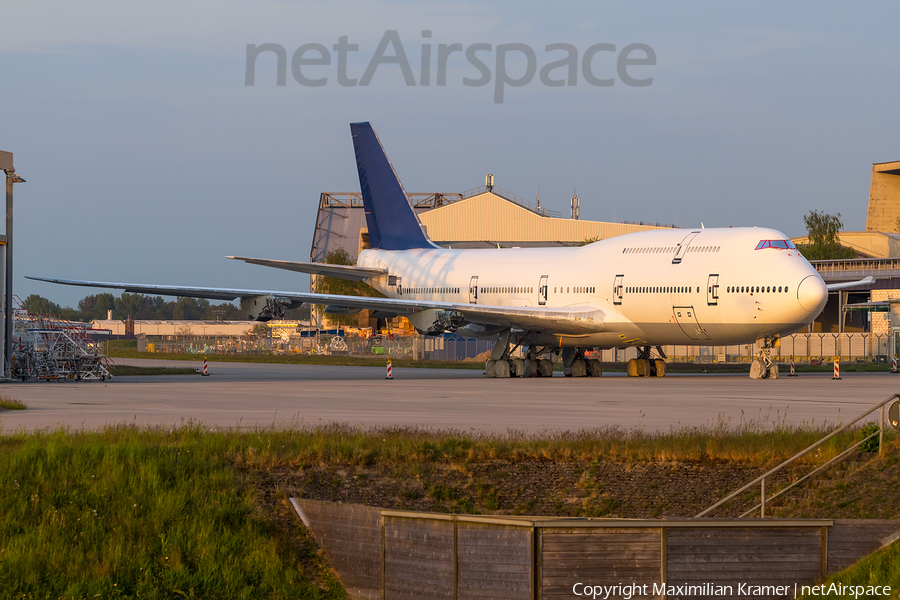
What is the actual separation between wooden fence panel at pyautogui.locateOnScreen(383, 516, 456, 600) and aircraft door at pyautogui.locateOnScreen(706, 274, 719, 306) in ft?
83.0

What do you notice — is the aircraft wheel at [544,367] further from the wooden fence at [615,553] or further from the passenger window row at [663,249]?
the wooden fence at [615,553]

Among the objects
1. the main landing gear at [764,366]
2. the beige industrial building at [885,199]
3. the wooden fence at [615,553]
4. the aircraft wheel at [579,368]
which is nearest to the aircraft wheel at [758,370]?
the main landing gear at [764,366]

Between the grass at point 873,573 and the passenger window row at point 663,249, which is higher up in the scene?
the passenger window row at point 663,249

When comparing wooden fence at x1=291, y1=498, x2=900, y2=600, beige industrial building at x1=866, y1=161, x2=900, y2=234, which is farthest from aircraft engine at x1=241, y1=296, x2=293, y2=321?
beige industrial building at x1=866, y1=161, x2=900, y2=234

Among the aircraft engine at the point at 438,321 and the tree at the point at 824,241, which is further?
the tree at the point at 824,241

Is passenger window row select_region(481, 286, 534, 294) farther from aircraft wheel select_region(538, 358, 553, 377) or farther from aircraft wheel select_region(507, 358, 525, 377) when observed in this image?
aircraft wheel select_region(538, 358, 553, 377)

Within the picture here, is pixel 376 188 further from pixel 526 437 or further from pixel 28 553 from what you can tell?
pixel 28 553

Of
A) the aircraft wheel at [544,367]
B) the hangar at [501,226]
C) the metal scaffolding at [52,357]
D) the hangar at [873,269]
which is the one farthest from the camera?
the hangar at [501,226]

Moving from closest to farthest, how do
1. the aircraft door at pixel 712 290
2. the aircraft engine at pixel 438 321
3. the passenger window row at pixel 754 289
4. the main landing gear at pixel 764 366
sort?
the passenger window row at pixel 754 289 < the aircraft door at pixel 712 290 < the main landing gear at pixel 764 366 < the aircraft engine at pixel 438 321

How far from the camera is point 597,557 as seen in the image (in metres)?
9.80

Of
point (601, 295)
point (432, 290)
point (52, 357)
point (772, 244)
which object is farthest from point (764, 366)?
point (52, 357)

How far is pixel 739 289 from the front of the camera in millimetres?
33656

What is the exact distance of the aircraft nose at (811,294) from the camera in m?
32.5

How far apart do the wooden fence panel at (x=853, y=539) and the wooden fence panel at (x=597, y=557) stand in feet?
6.42
